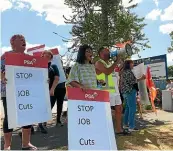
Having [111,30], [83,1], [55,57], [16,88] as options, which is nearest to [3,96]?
[16,88]

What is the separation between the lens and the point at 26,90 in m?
4.66

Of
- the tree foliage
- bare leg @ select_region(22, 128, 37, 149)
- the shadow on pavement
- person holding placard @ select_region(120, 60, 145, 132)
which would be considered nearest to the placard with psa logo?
bare leg @ select_region(22, 128, 37, 149)

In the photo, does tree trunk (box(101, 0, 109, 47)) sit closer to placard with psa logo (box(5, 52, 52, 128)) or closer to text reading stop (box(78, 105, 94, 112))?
placard with psa logo (box(5, 52, 52, 128))

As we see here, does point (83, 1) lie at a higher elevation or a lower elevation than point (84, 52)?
higher

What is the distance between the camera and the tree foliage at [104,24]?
12.8 metres

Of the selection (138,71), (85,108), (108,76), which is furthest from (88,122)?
(138,71)

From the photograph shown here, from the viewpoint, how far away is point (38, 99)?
15.7 feet

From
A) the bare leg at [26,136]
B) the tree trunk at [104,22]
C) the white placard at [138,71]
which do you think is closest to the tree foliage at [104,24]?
the tree trunk at [104,22]

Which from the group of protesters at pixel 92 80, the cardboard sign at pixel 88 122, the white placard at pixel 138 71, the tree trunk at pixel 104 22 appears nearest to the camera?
the cardboard sign at pixel 88 122

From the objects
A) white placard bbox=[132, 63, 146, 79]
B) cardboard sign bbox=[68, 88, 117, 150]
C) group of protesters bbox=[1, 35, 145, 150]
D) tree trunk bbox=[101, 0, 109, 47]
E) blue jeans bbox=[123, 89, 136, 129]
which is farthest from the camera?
tree trunk bbox=[101, 0, 109, 47]

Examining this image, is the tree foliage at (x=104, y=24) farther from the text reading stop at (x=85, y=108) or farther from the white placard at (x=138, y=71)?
the text reading stop at (x=85, y=108)

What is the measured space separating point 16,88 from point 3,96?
1.37 ft

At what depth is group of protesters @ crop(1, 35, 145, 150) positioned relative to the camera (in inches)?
196

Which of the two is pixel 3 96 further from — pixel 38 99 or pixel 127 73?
pixel 127 73
